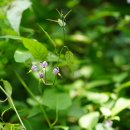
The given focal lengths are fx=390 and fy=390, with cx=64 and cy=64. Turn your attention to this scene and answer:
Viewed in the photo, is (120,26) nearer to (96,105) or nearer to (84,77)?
(84,77)

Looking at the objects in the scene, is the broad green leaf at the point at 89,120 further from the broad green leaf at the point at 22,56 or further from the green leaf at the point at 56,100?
the broad green leaf at the point at 22,56

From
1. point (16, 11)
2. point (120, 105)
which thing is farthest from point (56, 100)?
point (16, 11)

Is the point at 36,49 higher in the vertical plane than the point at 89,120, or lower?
higher

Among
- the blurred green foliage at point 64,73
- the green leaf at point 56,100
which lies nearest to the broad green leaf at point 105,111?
the blurred green foliage at point 64,73

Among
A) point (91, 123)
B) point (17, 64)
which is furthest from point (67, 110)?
point (17, 64)

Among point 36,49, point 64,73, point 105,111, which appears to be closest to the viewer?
point 36,49

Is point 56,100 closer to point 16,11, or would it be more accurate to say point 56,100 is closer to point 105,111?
point 105,111
